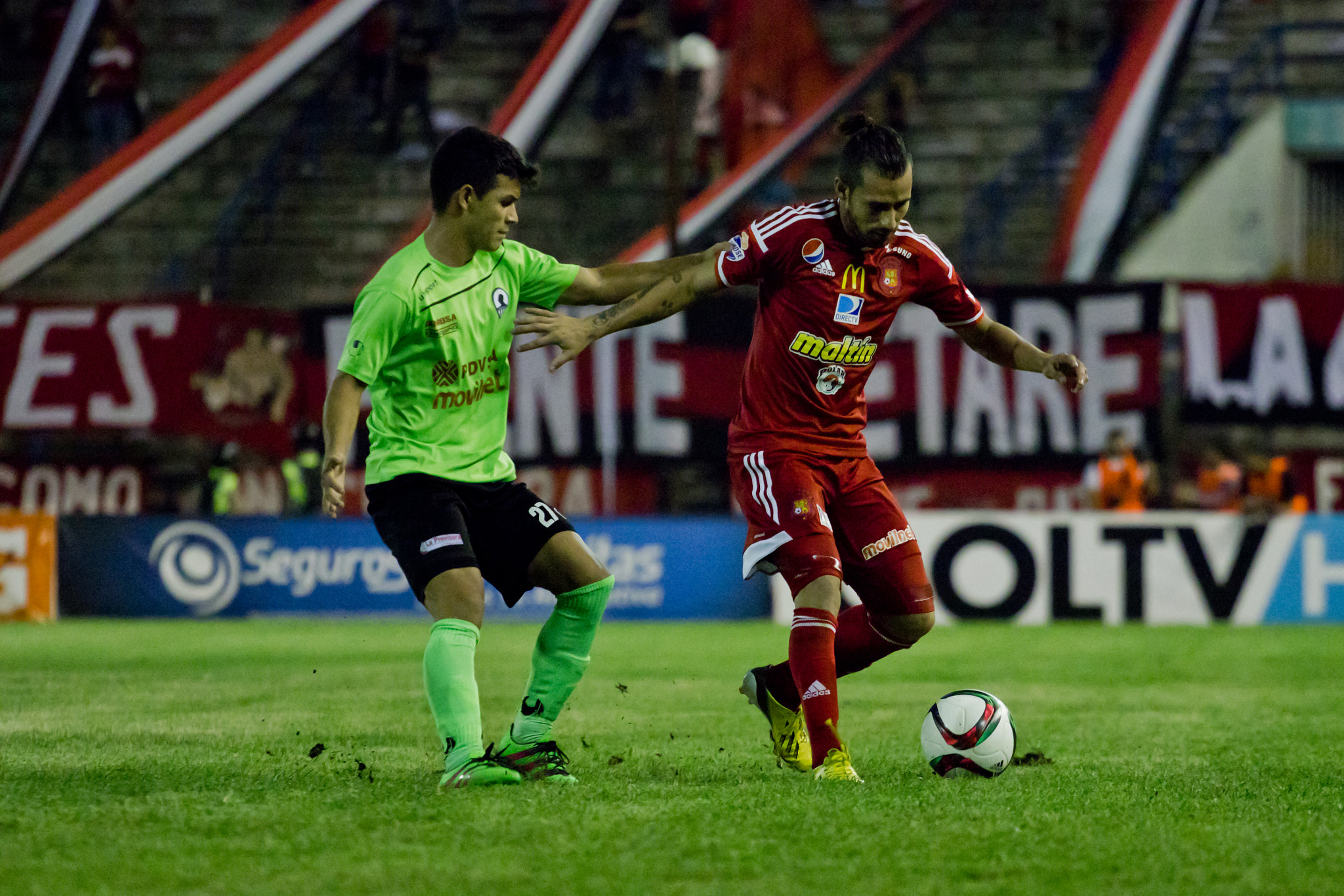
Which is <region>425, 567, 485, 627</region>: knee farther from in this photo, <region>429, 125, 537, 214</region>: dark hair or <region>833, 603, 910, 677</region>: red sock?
<region>833, 603, 910, 677</region>: red sock

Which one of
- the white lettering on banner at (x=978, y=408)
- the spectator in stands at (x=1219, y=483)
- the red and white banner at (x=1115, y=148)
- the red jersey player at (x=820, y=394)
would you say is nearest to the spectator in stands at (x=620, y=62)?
the red and white banner at (x=1115, y=148)

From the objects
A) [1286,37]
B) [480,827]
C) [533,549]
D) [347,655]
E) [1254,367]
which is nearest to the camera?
[480,827]

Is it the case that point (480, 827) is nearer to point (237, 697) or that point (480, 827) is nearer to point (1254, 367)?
point (237, 697)

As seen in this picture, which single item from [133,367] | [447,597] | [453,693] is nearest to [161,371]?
[133,367]

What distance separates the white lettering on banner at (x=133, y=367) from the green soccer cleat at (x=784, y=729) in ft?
45.6

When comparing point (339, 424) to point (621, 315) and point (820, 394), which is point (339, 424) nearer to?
point (621, 315)

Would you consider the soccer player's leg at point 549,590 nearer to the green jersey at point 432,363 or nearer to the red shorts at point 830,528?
the green jersey at point 432,363

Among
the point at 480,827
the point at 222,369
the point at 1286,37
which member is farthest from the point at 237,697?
the point at 1286,37

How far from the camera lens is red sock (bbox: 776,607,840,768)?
5.99 metres

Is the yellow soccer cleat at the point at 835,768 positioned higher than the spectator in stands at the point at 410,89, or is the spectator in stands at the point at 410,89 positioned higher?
the spectator in stands at the point at 410,89

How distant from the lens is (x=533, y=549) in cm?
601

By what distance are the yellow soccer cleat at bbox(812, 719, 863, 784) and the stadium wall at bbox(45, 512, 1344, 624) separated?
1058 cm

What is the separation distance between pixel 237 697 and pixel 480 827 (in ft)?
16.1

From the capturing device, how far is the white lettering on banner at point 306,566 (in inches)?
669
